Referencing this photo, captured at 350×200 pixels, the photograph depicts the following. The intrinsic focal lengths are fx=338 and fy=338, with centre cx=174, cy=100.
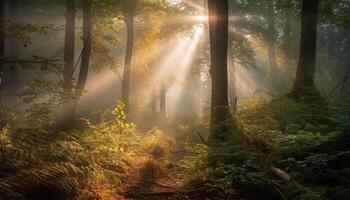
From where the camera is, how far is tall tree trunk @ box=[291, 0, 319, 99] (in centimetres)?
1306

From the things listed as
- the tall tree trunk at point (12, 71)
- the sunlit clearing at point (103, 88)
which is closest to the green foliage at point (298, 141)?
the tall tree trunk at point (12, 71)

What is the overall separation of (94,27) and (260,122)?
10822mm

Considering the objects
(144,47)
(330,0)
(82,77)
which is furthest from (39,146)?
(144,47)

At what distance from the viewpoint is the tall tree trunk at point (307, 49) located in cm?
1306

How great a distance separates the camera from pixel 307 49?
13.6m

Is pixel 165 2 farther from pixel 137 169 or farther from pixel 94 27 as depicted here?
pixel 137 169

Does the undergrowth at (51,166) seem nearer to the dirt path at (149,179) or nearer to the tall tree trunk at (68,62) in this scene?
the dirt path at (149,179)

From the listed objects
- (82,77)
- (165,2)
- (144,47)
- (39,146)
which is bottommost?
(39,146)

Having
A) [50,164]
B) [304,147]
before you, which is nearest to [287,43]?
[304,147]

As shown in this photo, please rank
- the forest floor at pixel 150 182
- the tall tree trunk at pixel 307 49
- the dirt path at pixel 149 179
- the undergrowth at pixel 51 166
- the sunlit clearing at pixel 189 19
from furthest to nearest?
the sunlit clearing at pixel 189 19, the tall tree trunk at pixel 307 49, the dirt path at pixel 149 179, the forest floor at pixel 150 182, the undergrowth at pixel 51 166

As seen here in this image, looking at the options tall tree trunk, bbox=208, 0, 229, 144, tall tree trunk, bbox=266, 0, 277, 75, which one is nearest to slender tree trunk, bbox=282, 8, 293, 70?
tall tree trunk, bbox=266, 0, 277, 75

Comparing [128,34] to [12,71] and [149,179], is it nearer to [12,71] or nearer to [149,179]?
[149,179]

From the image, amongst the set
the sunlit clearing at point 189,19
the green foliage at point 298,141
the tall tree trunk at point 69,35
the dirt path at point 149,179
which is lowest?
the dirt path at point 149,179

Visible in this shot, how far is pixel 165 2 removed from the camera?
23.6 meters
